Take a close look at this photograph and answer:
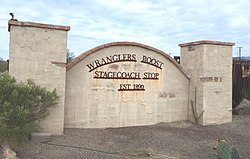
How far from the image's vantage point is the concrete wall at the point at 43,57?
7.73m

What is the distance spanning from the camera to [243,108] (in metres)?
13.7

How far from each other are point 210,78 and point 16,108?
6862mm

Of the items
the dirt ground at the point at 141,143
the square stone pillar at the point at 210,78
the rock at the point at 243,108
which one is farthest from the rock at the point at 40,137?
the rock at the point at 243,108

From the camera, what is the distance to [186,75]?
439 inches

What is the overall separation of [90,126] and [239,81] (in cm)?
884

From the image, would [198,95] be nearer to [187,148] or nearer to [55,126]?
[187,148]

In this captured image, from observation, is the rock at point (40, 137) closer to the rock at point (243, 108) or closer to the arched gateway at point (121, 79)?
the arched gateway at point (121, 79)

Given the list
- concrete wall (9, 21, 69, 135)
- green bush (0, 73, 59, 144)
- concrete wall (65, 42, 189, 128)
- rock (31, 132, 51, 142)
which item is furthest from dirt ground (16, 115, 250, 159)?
concrete wall (9, 21, 69, 135)

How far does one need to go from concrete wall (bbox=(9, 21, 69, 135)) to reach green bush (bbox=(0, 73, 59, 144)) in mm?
697

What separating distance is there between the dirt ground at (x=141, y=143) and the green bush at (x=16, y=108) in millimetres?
484

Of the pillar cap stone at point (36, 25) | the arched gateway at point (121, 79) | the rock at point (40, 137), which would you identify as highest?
the pillar cap stone at point (36, 25)

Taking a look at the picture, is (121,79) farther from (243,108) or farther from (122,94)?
(243,108)

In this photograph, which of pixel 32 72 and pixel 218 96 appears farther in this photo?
pixel 218 96

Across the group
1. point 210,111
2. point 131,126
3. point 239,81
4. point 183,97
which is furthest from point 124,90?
point 239,81
